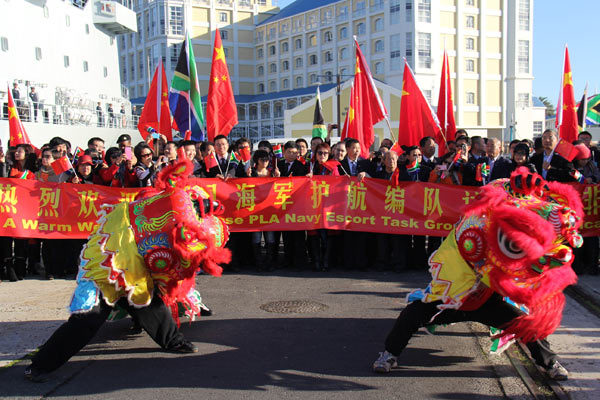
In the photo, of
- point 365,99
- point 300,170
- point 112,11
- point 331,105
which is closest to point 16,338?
point 300,170

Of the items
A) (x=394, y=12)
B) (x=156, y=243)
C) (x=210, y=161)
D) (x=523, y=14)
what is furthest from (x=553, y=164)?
(x=523, y=14)

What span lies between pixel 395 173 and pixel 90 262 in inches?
181

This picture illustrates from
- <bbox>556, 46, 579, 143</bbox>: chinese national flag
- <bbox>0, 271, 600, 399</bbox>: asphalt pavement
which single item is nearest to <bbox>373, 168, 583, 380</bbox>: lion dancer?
<bbox>0, 271, 600, 399</bbox>: asphalt pavement

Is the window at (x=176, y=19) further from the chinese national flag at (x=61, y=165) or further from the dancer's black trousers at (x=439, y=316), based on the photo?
the dancer's black trousers at (x=439, y=316)

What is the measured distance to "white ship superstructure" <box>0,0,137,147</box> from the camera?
82.4ft

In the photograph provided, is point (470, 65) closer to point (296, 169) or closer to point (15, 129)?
point (15, 129)

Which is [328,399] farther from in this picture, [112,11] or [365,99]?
[112,11]

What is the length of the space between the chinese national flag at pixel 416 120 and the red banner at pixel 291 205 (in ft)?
7.65

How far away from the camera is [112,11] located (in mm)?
33812

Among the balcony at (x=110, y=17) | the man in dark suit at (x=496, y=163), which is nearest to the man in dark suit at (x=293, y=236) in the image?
the man in dark suit at (x=496, y=163)

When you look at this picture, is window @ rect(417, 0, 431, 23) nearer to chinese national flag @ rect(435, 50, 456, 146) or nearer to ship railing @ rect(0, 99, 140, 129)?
ship railing @ rect(0, 99, 140, 129)

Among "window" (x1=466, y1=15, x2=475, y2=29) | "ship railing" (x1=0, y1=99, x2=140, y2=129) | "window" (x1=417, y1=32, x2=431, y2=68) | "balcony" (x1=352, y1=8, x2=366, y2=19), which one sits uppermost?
"balcony" (x1=352, y1=8, x2=366, y2=19)

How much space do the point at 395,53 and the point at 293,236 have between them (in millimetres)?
49089

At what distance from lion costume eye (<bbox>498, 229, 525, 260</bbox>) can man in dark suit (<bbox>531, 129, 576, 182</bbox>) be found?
14.9 feet
